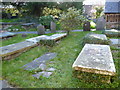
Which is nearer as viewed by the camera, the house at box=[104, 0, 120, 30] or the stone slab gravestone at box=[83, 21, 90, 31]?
the stone slab gravestone at box=[83, 21, 90, 31]

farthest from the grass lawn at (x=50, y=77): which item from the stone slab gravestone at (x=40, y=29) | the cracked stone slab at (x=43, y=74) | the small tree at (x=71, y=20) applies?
the stone slab gravestone at (x=40, y=29)

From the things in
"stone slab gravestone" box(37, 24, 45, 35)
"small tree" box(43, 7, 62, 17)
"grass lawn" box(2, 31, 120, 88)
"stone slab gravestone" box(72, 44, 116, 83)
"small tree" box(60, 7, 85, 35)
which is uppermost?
"small tree" box(43, 7, 62, 17)

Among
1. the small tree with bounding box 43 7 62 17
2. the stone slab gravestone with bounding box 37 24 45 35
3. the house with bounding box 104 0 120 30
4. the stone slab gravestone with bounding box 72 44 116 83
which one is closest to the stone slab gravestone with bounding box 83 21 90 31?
the stone slab gravestone with bounding box 37 24 45 35

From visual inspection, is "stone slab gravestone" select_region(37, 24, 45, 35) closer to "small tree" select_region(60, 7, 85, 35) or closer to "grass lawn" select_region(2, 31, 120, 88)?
"small tree" select_region(60, 7, 85, 35)

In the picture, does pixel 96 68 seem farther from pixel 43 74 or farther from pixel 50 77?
pixel 43 74

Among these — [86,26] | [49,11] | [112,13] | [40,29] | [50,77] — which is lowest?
[50,77]

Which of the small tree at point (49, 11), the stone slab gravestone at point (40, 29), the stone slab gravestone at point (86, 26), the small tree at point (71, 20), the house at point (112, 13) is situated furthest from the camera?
the small tree at point (49, 11)

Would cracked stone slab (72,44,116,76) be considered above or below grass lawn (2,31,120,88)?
above

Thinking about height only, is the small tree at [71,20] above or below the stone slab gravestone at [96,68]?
above

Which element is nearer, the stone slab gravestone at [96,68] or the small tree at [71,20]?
the stone slab gravestone at [96,68]

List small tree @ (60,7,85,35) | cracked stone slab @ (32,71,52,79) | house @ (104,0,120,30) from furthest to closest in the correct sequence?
1. house @ (104,0,120,30)
2. small tree @ (60,7,85,35)
3. cracked stone slab @ (32,71,52,79)

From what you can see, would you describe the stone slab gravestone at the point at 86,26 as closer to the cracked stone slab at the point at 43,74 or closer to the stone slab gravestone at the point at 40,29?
the stone slab gravestone at the point at 40,29

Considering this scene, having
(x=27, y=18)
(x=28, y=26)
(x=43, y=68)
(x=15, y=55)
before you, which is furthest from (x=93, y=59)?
(x=27, y=18)

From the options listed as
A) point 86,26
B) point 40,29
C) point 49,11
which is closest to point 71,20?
point 86,26
